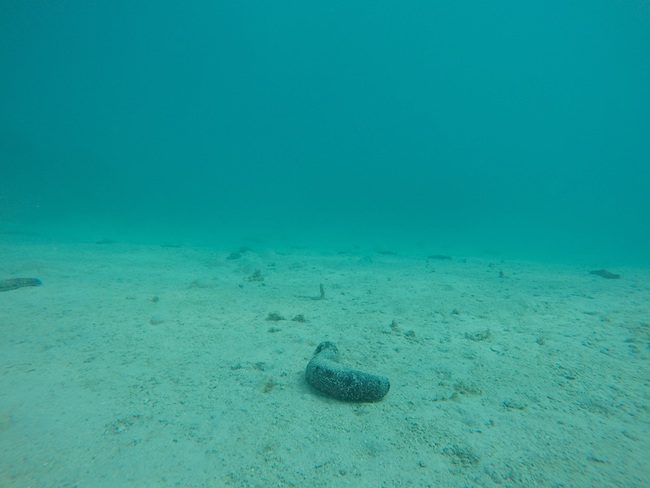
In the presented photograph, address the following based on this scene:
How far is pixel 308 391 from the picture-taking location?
4527 millimetres

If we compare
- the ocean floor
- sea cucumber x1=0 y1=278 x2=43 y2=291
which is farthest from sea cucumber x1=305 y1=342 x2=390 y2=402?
sea cucumber x1=0 y1=278 x2=43 y2=291

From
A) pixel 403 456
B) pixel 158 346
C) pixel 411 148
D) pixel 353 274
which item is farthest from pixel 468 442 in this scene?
pixel 411 148

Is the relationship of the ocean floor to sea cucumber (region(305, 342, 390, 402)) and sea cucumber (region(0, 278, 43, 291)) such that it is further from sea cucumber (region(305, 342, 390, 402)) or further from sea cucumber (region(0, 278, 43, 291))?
sea cucumber (region(0, 278, 43, 291))

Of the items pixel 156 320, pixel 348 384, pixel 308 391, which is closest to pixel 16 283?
pixel 156 320

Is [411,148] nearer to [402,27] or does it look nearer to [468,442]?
[402,27]

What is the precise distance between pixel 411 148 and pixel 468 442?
169 m

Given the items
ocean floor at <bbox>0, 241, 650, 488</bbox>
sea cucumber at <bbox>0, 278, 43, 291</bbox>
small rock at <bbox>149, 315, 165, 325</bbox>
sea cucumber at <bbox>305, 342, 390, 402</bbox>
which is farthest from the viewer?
sea cucumber at <bbox>0, 278, 43, 291</bbox>

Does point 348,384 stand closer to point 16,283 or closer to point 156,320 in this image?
point 156,320

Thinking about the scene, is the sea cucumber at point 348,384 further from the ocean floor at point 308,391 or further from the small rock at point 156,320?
the small rock at point 156,320

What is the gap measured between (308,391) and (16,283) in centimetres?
962

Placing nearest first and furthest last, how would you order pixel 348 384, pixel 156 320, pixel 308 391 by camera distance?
pixel 348 384, pixel 308 391, pixel 156 320

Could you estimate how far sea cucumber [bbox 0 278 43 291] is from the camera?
8.48m

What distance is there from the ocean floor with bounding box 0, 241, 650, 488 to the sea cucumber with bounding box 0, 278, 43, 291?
401mm

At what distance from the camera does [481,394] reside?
4.57m
